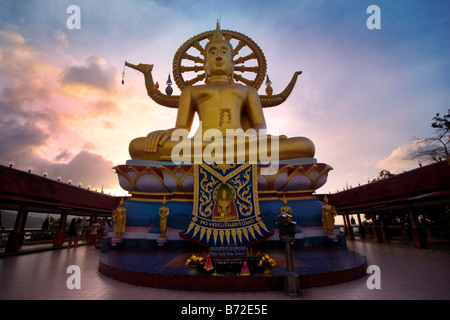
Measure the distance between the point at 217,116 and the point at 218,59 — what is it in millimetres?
2427

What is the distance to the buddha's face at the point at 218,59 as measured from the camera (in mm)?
9219

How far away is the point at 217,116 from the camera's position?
8531 mm

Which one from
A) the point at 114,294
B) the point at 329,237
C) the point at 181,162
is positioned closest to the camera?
the point at 114,294

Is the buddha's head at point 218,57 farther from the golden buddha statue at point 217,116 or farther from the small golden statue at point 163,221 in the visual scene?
the small golden statue at point 163,221

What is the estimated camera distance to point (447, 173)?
6844mm

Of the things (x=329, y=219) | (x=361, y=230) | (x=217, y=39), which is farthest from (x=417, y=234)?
(x=217, y=39)

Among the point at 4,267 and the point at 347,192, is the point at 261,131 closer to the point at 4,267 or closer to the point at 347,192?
the point at 347,192

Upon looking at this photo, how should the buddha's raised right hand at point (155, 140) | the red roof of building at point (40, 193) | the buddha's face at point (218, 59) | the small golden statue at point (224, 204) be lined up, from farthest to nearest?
the buddha's face at point (218, 59) < the buddha's raised right hand at point (155, 140) < the red roof of building at point (40, 193) < the small golden statue at point (224, 204)

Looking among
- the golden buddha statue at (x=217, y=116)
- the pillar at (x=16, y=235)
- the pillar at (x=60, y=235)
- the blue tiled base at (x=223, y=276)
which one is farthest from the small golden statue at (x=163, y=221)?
the pillar at (x=60, y=235)

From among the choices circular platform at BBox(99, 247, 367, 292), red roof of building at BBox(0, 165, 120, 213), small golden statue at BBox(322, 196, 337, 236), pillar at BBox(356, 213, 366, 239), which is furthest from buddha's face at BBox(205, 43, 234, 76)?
pillar at BBox(356, 213, 366, 239)

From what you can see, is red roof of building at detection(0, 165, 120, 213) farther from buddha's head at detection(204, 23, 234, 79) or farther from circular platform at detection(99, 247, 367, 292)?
buddha's head at detection(204, 23, 234, 79)
